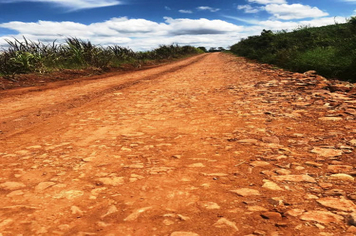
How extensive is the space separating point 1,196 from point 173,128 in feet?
6.29

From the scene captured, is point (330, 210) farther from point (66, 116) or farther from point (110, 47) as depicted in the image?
point (110, 47)

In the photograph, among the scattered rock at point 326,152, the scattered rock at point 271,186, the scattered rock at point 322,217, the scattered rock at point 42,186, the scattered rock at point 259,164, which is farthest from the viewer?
the scattered rock at point 326,152

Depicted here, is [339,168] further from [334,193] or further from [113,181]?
[113,181]

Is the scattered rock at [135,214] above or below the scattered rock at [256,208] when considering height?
below

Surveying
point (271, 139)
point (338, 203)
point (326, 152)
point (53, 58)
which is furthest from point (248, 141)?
point (53, 58)

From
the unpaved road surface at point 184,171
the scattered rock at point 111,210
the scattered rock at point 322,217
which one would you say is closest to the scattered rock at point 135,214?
the unpaved road surface at point 184,171

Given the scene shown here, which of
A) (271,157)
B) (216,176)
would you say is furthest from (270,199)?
(271,157)

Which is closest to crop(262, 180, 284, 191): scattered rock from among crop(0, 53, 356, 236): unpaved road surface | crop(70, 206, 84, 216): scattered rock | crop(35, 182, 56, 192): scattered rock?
crop(0, 53, 356, 236): unpaved road surface

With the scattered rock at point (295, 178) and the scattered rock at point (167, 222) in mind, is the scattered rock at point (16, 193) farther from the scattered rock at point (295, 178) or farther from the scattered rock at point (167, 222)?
the scattered rock at point (295, 178)

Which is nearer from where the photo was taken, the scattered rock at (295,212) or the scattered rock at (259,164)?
the scattered rock at (295,212)

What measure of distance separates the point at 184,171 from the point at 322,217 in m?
1.00

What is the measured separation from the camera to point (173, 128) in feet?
11.0

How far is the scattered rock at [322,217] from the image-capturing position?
4.85ft

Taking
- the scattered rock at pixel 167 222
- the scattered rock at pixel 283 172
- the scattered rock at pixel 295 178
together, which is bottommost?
the scattered rock at pixel 167 222
